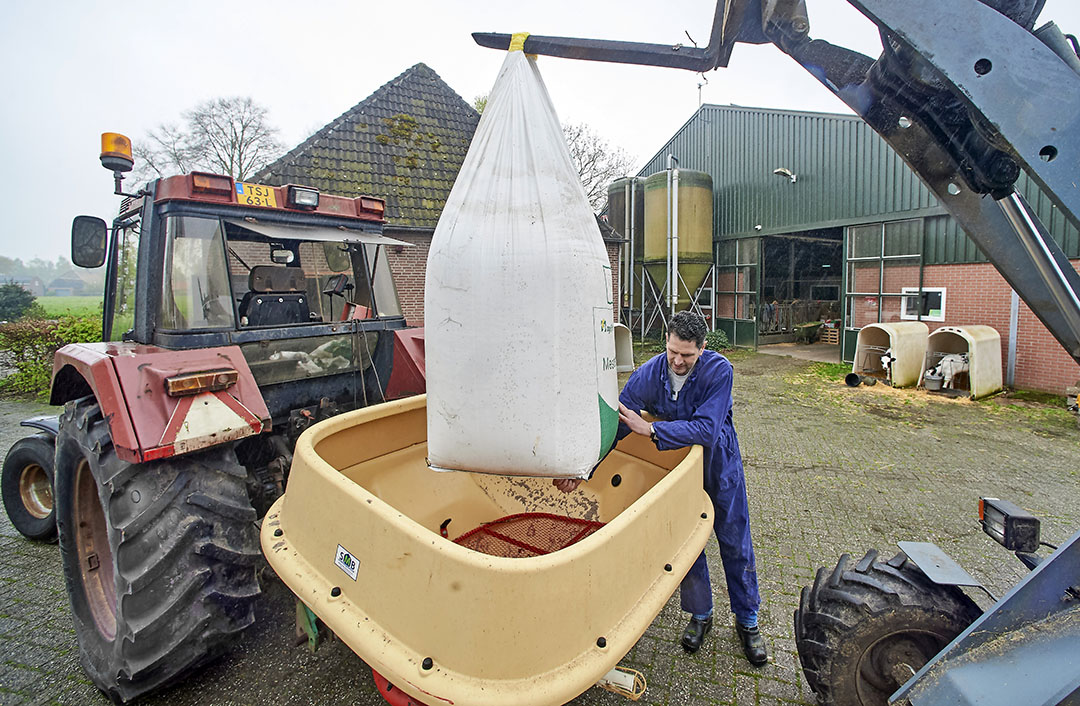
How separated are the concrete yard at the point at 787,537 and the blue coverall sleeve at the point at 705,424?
3.46 ft

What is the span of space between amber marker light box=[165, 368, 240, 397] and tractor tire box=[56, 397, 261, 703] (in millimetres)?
266

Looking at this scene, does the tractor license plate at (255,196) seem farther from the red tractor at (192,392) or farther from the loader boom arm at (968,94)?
the loader boom arm at (968,94)

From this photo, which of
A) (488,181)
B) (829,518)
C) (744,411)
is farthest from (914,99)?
(744,411)

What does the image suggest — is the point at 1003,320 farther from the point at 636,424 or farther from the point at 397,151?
the point at 397,151

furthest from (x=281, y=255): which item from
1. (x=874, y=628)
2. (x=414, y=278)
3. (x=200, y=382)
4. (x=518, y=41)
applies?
(x=414, y=278)

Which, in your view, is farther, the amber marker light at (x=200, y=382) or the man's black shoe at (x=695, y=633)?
the man's black shoe at (x=695, y=633)

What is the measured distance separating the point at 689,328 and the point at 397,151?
32.0 feet

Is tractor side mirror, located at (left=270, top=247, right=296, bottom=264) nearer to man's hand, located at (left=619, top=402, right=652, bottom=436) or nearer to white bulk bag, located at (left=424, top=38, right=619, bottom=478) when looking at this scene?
white bulk bag, located at (left=424, top=38, right=619, bottom=478)

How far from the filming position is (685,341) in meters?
2.35

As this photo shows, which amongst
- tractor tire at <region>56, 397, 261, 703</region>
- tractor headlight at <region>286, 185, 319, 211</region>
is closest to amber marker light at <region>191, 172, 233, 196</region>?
tractor headlight at <region>286, 185, 319, 211</region>

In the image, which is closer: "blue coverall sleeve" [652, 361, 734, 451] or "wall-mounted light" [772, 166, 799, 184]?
"blue coverall sleeve" [652, 361, 734, 451]

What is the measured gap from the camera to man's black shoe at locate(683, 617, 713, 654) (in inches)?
96.1

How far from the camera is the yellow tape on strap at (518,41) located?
1.83m

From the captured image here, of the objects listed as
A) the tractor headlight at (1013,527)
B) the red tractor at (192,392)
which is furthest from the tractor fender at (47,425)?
the tractor headlight at (1013,527)
